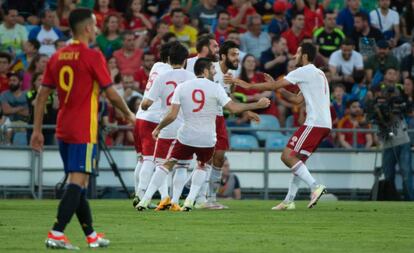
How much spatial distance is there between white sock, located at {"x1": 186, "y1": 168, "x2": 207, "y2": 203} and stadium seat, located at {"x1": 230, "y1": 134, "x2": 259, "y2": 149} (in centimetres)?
772

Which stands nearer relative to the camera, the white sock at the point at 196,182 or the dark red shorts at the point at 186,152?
the dark red shorts at the point at 186,152

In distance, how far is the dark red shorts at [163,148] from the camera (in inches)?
739

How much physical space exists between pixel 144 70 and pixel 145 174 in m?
8.84

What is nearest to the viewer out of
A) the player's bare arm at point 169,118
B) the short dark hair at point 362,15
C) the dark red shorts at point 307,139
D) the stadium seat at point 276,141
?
the player's bare arm at point 169,118

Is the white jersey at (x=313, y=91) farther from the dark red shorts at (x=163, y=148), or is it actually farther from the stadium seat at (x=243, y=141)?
the stadium seat at (x=243, y=141)

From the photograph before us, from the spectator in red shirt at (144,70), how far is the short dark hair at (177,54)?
28.5ft

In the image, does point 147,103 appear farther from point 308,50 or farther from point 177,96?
point 308,50

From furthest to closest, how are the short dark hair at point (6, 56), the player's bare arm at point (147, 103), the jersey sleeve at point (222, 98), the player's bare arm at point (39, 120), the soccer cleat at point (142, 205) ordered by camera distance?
the short dark hair at point (6, 56), the player's bare arm at point (147, 103), the soccer cleat at point (142, 205), the jersey sleeve at point (222, 98), the player's bare arm at point (39, 120)

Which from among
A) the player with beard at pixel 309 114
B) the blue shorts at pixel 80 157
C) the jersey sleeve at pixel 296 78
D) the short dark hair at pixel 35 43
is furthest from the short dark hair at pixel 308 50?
the short dark hair at pixel 35 43

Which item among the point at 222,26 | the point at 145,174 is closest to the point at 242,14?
the point at 222,26

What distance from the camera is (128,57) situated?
28016mm

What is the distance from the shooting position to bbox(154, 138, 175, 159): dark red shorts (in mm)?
18766

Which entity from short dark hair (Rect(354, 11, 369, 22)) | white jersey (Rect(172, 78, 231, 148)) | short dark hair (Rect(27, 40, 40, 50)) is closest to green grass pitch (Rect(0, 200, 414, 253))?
white jersey (Rect(172, 78, 231, 148))

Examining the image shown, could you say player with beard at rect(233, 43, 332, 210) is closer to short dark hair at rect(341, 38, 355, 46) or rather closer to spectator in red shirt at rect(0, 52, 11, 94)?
short dark hair at rect(341, 38, 355, 46)
